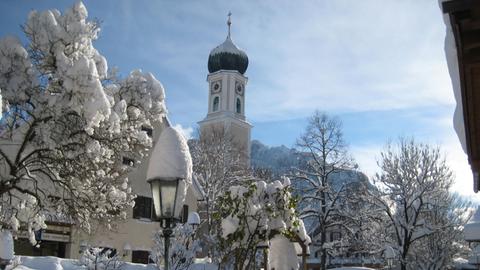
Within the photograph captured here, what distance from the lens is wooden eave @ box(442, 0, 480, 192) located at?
3.63 meters

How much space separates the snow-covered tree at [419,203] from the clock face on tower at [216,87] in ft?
129

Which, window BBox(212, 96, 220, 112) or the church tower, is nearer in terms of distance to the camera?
the church tower

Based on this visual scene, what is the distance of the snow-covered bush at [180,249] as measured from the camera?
61.0 ft

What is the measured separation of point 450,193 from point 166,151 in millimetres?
27455

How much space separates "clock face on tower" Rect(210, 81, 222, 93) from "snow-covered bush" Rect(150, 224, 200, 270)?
48340 millimetres

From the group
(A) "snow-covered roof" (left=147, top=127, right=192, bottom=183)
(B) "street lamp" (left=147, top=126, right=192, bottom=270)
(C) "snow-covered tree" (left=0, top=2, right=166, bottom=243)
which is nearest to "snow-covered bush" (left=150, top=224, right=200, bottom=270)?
(C) "snow-covered tree" (left=0, top=2, right=166, bottom=243)

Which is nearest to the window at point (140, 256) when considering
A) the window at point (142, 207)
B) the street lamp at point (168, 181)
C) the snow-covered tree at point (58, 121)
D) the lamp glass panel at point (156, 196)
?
the window at point (142, 207)

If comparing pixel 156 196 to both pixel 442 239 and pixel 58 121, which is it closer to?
pixel 58 121

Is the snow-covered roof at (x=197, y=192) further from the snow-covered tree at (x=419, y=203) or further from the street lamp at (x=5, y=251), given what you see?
the street lamp at (x=5, y=251)

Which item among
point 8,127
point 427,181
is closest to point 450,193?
point 427,181

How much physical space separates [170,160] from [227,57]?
204 feet

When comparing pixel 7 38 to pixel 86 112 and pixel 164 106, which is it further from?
pixel 164 106

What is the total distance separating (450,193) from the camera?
31.5 metres

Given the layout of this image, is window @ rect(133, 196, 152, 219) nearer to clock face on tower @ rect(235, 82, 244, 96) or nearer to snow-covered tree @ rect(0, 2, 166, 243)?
snow-covered tree @ rect(0, 2, 166, 243)
